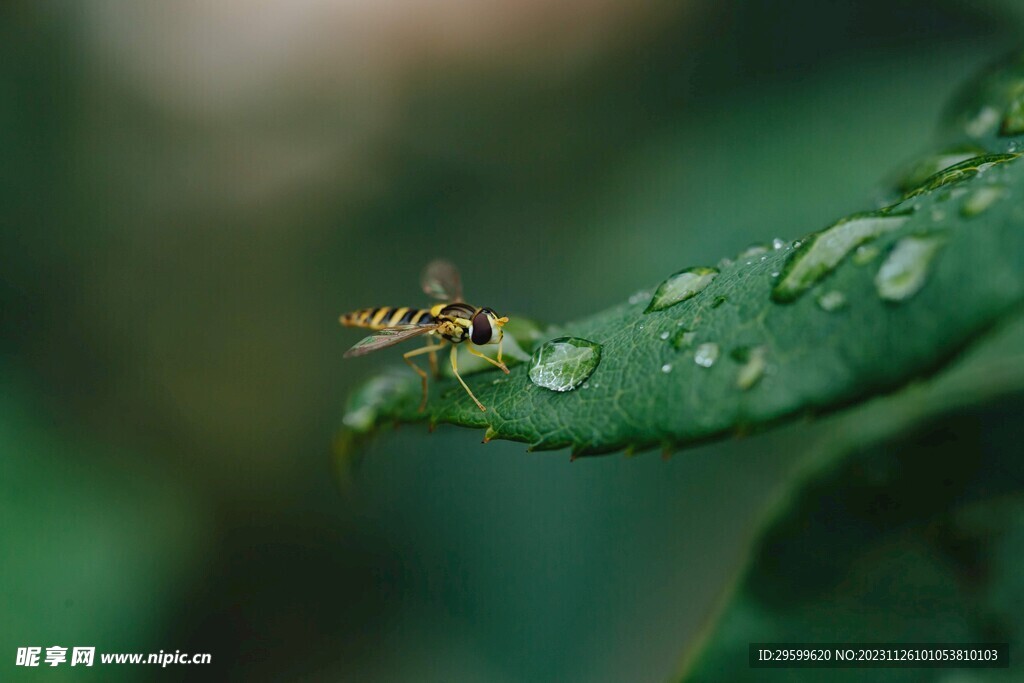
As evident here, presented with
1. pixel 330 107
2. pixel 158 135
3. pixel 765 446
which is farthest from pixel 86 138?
pixel 765 446

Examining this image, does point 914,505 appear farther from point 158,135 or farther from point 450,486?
point 158,135

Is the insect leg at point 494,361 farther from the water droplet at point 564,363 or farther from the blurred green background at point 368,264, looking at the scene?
the blurred green background at point 368,264

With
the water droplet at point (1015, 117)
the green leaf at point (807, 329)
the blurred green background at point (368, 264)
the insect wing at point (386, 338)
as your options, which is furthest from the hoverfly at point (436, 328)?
the water droplet at point (1015, 117)

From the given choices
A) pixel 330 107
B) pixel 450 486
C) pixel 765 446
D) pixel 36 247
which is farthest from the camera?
pixel 330 107

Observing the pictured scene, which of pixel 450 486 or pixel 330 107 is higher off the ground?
pixel 330 107

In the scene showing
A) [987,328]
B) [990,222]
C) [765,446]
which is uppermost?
[765,446]

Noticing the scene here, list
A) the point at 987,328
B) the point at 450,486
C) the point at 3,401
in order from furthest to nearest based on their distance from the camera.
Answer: the point at 3,401
the point at 450,486
the point at 987,328

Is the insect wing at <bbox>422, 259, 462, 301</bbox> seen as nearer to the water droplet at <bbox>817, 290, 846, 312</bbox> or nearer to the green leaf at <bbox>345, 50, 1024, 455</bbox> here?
the green leaf at <bbox>345, 50, 1024, 455</bbox>
